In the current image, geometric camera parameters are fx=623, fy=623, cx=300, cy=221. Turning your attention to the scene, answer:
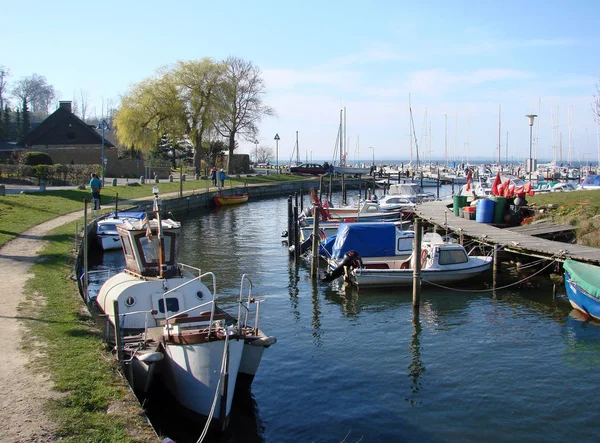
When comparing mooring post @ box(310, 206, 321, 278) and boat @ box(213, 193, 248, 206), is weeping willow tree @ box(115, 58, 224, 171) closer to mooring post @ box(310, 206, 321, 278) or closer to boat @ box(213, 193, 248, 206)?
boat @ box(213, 193, 248, 206)

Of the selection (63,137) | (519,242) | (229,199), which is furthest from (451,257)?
(63,137)

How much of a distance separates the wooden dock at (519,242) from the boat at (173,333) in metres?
14.9

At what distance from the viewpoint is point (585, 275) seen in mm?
21766

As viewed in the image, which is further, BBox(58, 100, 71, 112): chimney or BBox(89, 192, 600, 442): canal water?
BBox(58, 100, 71, 112): chimney

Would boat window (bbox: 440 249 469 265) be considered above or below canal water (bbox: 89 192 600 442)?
above

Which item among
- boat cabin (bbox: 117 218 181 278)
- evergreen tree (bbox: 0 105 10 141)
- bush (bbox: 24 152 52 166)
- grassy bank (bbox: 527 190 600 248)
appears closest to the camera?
boat cabin (bbox: 117 218 181 278)

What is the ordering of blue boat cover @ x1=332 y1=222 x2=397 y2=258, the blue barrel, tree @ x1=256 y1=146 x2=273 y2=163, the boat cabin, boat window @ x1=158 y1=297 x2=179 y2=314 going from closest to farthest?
1. boat window @ x1=158 y1=297 x2=179 y2=314
2. the boat cabin
3. blue boat cover @ x1=332 y1=222 x2=397 y2=258
4. the blue barrel
5. tree @ x1=256 y1=146 x2=273 y2=163

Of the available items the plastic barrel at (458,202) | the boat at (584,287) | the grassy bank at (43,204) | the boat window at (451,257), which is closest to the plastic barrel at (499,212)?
the plastic barrel at (458,202)

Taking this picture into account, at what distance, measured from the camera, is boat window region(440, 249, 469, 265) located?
2653cm

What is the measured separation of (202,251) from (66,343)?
2226cm

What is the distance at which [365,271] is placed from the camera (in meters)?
26.0

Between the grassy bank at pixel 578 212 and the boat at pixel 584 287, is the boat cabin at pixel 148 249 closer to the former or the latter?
the boat at pixel 584 287

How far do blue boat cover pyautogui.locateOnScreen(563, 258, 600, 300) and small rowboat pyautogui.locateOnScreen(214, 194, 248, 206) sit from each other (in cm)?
4199

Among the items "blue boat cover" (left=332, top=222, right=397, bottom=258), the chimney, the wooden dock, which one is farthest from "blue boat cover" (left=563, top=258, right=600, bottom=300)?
the chimney
